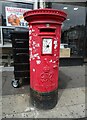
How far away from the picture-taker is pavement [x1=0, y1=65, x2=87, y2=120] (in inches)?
131

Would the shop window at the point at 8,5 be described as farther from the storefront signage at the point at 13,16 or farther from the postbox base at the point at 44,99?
the postbox base at the point at 44,99

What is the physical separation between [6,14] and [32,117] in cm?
455

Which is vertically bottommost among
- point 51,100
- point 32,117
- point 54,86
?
point 32,117

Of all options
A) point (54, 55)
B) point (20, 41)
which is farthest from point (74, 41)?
point (54, 55)

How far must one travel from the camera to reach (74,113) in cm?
338

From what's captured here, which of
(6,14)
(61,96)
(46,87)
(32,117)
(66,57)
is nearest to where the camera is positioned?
(32,117)

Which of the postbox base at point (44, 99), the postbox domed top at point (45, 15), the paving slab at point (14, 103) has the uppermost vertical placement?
the postbox domed top at point (45, 15)

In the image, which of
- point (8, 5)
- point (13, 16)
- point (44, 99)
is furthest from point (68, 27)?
point (44, 99)

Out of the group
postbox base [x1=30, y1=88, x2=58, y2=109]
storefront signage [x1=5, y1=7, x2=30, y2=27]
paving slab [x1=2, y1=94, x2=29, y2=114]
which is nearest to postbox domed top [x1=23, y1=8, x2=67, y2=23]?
postbox base [x1=30, y1=88, x2=58, y2=109]

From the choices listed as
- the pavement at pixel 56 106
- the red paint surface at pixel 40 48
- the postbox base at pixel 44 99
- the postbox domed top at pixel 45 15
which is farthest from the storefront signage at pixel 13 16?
the postbox base at pixel 44 99

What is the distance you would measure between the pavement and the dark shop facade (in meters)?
1.85

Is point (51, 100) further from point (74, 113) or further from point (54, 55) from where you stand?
point (54, 55)

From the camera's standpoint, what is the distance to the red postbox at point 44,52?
124 inches

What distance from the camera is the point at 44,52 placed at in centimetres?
329
